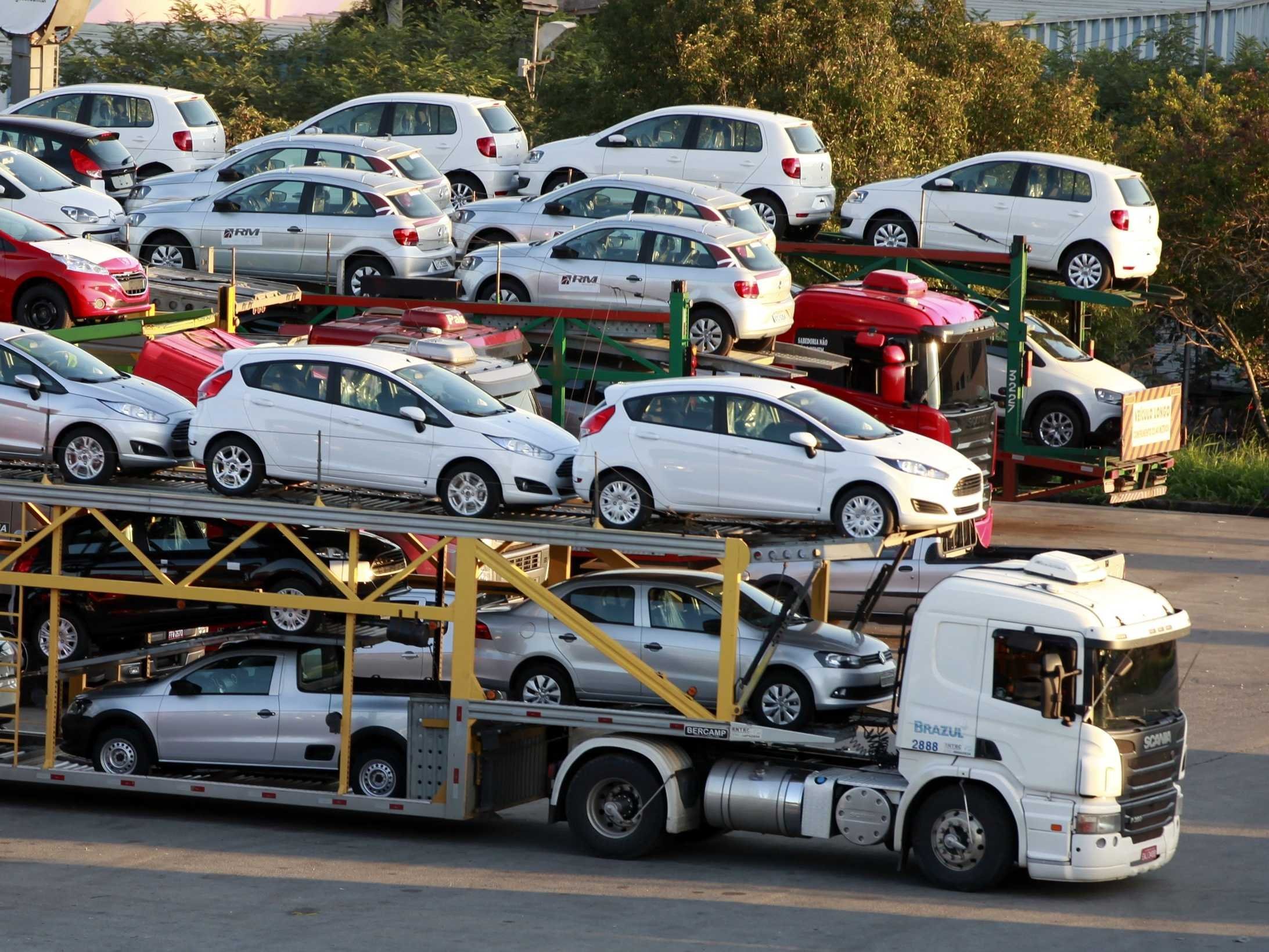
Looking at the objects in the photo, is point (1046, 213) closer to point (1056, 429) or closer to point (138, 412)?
point (1056, 429)

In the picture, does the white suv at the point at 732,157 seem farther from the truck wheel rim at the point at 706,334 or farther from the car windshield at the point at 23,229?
the car windshield at the point at 23,229

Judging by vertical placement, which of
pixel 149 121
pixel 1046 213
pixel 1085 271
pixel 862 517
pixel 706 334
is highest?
pixel 149 121

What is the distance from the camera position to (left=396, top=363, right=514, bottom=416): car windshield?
15383 millimetres

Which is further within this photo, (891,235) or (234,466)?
(891,235)

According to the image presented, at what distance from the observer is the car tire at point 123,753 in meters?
15.3

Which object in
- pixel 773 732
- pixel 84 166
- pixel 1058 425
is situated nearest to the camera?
pixel 773 732

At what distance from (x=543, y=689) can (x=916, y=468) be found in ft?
10.9

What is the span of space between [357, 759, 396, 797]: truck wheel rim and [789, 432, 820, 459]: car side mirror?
12.7 ft

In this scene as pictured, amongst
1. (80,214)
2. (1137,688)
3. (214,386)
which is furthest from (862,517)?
(80,214)

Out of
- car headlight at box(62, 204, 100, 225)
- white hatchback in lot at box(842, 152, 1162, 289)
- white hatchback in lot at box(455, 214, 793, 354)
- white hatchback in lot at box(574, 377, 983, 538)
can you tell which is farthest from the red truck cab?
car headlight at box(62, 204, 100, 225)

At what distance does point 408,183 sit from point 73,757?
33.7 feet

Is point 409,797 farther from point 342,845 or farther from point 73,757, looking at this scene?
point 73,757

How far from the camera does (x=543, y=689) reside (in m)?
15.2

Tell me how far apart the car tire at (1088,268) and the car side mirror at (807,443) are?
10.6 metres
